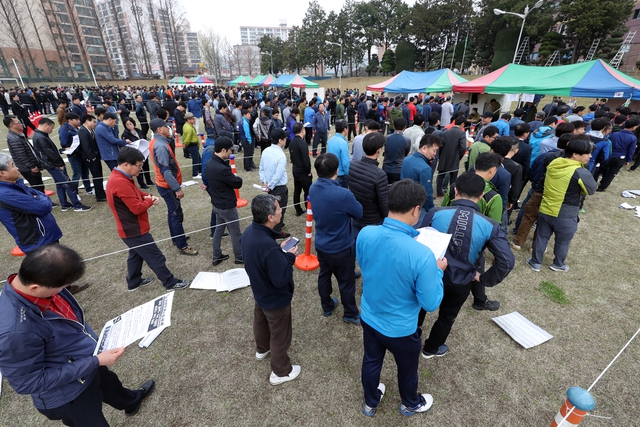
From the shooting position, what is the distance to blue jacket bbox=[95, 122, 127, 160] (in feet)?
20.1

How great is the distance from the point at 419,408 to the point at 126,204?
3740 mm

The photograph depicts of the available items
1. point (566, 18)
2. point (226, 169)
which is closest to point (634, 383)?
point (226, 169)

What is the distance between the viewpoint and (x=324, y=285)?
→ 3328 mm

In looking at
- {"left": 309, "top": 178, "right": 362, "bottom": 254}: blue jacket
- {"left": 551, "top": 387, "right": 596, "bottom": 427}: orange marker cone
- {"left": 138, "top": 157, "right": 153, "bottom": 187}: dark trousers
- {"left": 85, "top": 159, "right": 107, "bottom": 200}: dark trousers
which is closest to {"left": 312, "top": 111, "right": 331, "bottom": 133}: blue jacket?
{"left": 138, "top": 157, "right": 153, "bottom": 187}: dark trousers

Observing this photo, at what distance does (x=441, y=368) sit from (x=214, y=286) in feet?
9.98

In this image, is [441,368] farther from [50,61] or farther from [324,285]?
[50,61]

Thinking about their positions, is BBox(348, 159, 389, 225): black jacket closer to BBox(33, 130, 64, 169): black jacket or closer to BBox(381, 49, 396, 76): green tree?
BBox(33, 130, 64, 169): black jacket

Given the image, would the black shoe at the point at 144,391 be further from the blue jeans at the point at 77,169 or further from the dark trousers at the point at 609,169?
the dark trousers at the point at 609,169

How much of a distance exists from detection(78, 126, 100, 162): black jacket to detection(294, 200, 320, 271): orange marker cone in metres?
5.52

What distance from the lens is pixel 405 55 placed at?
153 feet

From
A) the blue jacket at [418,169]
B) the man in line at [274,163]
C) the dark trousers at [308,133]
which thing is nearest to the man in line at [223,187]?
the man in line at [274,163]

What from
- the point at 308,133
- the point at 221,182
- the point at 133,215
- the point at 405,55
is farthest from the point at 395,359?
the point at 405,55

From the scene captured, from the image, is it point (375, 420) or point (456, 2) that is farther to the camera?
point (456, 2)

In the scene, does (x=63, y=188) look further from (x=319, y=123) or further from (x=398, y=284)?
(x=398, y=284)
